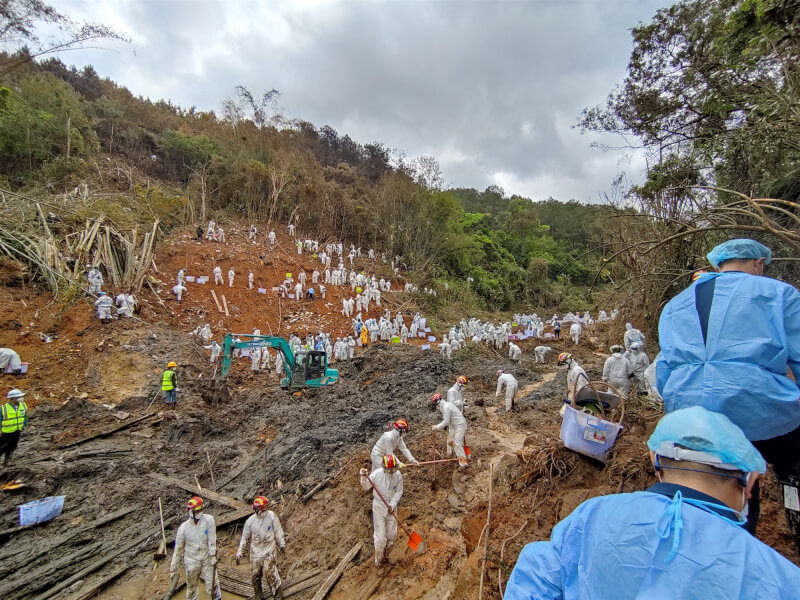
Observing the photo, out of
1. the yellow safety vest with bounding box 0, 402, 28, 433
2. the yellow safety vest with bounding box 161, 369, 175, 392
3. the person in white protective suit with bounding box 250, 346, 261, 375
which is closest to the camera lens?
the yellow safety vest with bounding box 0, 402, 28, 433

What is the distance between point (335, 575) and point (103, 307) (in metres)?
13.8

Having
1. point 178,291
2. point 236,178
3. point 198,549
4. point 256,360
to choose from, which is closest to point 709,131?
point 198,549

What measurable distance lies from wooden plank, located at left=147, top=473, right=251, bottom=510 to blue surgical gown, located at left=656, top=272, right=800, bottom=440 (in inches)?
300

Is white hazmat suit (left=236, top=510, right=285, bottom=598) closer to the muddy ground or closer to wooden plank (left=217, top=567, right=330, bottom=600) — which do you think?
wooden plank (left=217, top=567, right=330, bottom=600)

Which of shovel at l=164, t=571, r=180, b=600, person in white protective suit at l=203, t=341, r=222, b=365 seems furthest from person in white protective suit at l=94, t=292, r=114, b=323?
shovel at l=164, t=571, r=180, b=600

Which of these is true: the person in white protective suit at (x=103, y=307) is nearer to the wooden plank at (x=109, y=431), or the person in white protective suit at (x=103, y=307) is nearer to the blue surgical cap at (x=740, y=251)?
the wooden plank at (x=109, y=431)

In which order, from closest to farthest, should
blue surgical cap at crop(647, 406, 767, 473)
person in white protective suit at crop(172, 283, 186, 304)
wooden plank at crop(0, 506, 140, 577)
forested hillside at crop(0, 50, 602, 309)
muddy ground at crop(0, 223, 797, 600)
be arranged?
blue surgical cap at crop(647, 406, 767, 473), muddy ground at crop(0, 223, 797, 600), wooden plank at crop(0, 506, 140, 577), person in white protective suit at crop(172, 283, 186, 304), forested hillside at crop(0, 50, 602, 309)

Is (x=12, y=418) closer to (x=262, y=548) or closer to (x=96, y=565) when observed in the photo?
(x=96, y=565)

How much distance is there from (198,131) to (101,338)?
32.6m

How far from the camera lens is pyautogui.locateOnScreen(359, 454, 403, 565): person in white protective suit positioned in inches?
199

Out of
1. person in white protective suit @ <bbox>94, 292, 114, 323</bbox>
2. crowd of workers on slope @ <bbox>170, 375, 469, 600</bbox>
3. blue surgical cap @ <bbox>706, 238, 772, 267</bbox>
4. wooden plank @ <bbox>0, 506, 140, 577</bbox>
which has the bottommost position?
wooden plank @ <bbox>0, 506, 140, 577</bbox>

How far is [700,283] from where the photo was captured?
2297 mm

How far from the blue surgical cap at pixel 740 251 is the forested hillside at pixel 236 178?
22.1 metres

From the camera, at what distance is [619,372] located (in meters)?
6.93
